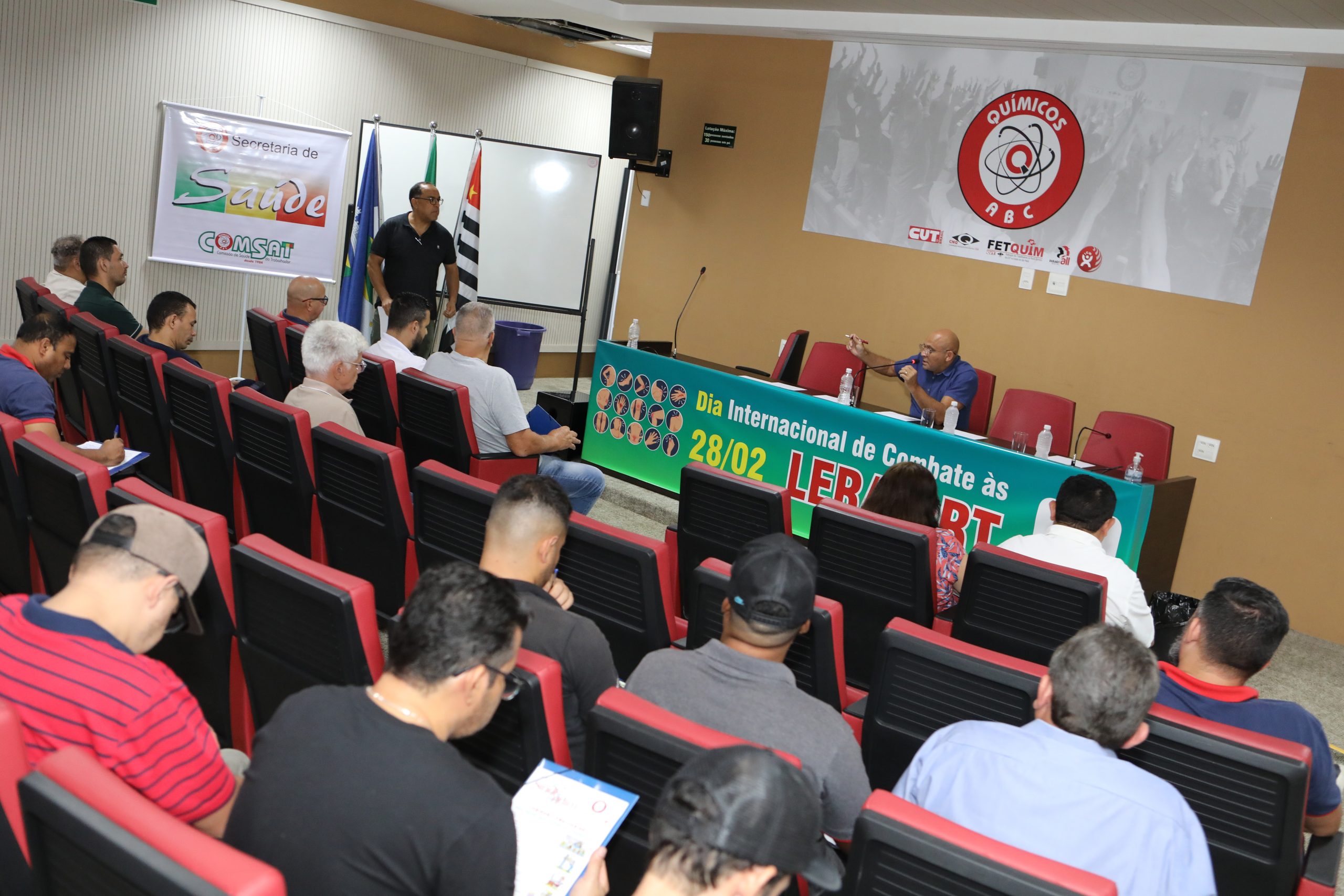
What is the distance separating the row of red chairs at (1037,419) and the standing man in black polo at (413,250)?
Result: 8.06 feet

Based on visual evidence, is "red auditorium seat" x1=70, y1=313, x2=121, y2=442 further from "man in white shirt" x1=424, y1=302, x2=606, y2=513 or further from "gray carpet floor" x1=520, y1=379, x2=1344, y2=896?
"gray carpet floor" x1=520, y1=379, x2=1344, y2=896

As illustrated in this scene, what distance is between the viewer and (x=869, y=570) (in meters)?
3.40

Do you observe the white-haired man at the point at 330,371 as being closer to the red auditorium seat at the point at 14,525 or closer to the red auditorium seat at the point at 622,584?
the red auditorium seat at the point at 14,525

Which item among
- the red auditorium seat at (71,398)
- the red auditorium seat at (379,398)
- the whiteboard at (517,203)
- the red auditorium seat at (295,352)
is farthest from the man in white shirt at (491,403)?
the whiteboard at (517,203)

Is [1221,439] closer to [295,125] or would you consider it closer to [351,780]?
[351,780]

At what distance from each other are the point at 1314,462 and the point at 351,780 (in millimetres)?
5945

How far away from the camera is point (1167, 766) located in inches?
84.4

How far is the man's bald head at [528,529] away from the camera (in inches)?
95.5

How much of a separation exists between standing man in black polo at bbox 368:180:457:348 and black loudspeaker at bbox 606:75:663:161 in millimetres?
1548

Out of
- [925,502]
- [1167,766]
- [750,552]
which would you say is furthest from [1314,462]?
[750,552]

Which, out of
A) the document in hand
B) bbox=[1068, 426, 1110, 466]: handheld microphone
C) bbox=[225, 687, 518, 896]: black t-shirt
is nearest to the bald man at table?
bbox=[1068, 426, 1110, 466]: handheld microphone

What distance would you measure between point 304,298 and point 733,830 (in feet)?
18.7

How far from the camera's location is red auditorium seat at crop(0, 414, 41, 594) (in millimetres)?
2846

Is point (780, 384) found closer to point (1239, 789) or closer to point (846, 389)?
point (846, 389)
